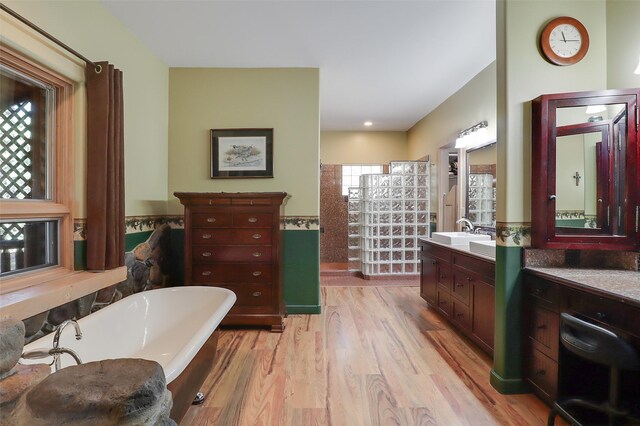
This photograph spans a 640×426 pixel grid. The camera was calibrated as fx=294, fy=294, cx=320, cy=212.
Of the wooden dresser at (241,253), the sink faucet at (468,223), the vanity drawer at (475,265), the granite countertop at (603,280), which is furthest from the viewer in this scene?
the sink faucet at (468,223)

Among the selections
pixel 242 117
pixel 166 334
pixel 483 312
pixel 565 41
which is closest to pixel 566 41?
pixel 565 41

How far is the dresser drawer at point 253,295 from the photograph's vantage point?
9.22ft

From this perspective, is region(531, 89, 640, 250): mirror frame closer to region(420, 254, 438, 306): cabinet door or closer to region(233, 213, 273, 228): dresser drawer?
region(420, 254, 438, 306): cabinet door

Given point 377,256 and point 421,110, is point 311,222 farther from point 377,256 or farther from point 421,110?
point 421,110

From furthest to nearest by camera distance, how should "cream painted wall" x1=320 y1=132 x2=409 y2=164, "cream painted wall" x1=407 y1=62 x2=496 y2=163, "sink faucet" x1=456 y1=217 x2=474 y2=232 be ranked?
"cream painted wall" x1=320 y1=132 x2=409 y2=164
"sink faucet" x1=456 y1=217 x2=474 y2=232
"cream painted wall" x1=407 y1=62 x2=496 y2=163

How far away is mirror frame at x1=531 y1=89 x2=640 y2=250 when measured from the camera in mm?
1688

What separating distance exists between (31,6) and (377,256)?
4.21m

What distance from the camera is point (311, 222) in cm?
321

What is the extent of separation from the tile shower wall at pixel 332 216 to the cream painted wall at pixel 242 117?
8.05 feet

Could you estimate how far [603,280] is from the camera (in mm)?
1533

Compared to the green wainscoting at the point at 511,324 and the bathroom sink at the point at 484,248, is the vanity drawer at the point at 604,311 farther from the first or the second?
the bathroom sink at the point at 484,248

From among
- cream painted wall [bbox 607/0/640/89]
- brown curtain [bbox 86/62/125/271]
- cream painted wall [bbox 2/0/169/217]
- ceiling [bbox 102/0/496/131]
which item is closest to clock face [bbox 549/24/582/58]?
cream painted wall [bbox 607/0/640/89]

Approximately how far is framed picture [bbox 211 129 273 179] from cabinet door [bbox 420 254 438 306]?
6.53 ft

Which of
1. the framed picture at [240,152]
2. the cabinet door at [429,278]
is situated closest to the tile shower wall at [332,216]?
the cabinet door at [429,278]
